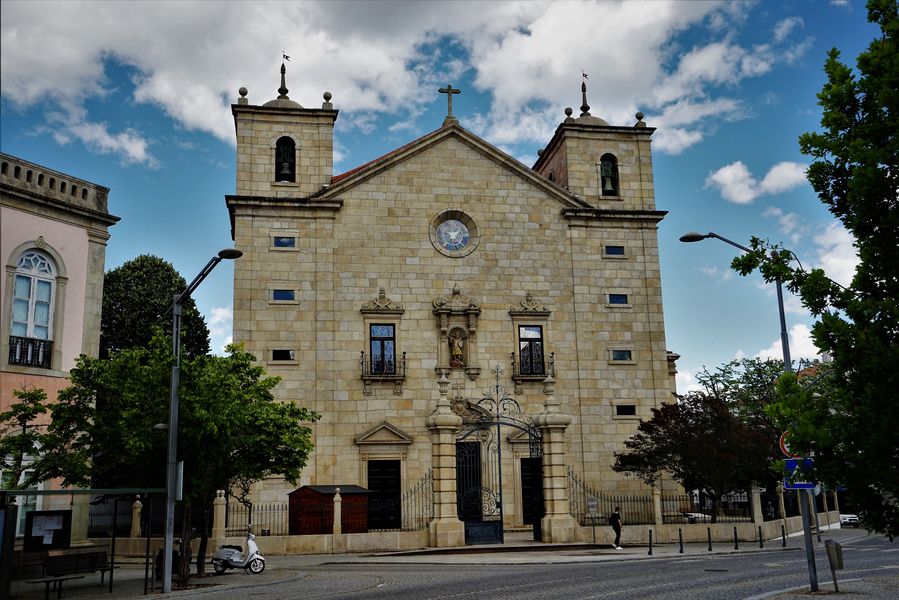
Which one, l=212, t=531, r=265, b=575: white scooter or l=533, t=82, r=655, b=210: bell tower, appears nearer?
l=212, t=531, r=265, b=575: white scooter

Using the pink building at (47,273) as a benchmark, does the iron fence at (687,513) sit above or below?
below

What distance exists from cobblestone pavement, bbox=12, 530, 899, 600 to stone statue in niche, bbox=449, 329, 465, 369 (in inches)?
368

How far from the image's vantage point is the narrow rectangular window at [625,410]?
36312mm

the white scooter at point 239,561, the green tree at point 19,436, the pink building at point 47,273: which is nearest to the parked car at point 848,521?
the white scooter at point 239,561

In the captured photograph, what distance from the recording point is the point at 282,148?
122 feet

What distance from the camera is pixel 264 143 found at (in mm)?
36562

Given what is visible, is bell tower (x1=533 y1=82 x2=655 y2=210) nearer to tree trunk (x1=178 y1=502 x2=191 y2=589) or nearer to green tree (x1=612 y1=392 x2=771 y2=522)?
green tree (x1=612 y1=392 x2=771 y2=522)

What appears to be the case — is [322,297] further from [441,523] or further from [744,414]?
[744,414]

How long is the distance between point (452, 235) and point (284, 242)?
24.1ft

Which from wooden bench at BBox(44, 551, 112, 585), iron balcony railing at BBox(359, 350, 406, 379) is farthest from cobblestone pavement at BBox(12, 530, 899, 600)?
iron balcony railing at BBox(359, 350, 406, 379)

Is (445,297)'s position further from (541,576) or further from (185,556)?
(185,556)

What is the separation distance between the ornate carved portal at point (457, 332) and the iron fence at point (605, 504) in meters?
6.28

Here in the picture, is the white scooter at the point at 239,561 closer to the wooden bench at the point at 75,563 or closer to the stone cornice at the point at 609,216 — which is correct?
the wooden bench at the point at 75,563

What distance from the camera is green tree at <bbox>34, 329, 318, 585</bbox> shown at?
20938 mm
